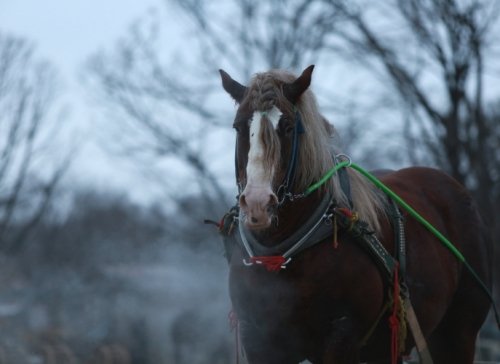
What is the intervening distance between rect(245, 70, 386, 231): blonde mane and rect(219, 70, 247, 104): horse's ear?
0.10 metres

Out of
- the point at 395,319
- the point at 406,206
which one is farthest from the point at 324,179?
the point at 406,206

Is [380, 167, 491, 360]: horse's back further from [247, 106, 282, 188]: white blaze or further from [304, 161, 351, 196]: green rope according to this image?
[247, 106, 282, 188]: white blaze

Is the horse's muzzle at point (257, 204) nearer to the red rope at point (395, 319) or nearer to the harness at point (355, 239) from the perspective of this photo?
the harness at point (355, 239)

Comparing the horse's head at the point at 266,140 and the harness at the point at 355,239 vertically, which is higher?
the horse's head at the point at 266,140

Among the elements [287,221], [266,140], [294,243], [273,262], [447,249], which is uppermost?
[266,140]

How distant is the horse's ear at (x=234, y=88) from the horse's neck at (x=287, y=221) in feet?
2.06

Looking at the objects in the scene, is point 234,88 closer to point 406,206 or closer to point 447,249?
point 406,206

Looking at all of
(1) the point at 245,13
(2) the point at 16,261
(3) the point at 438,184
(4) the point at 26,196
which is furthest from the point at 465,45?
(2) the point at 16,261

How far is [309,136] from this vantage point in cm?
405

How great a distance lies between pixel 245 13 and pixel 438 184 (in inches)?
344

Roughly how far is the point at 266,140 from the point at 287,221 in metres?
0.47

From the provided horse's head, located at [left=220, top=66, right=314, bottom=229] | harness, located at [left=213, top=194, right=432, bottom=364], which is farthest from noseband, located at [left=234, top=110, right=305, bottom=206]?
harness, located at [left=213, top=194, right=432, bottom=364]

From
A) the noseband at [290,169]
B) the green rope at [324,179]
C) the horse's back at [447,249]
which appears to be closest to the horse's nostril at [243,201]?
the noseband at [290,169]

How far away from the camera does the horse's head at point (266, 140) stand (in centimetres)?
358
